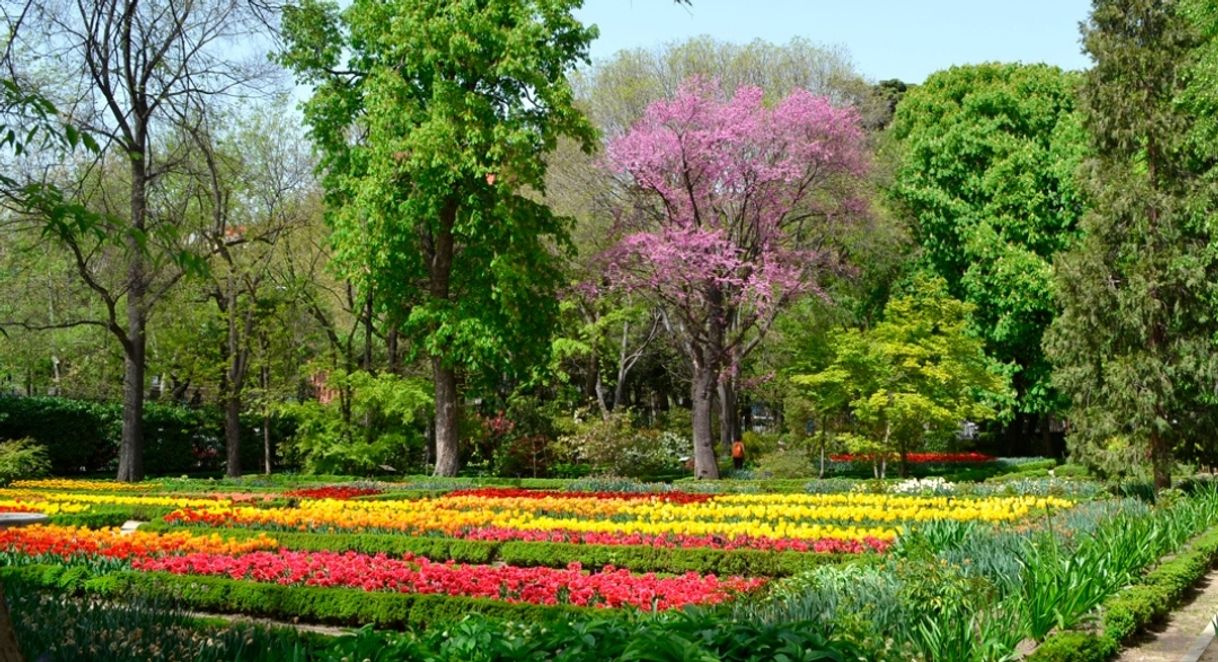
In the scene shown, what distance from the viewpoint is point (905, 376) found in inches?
918

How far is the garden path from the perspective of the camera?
719cm

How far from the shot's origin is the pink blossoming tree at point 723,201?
24000mm

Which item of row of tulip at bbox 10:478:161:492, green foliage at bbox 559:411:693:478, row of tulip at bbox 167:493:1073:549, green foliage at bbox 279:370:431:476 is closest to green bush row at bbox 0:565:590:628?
row of tulip at bbox 167:493:1073:549

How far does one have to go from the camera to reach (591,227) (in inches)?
1206

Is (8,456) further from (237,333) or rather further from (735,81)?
(735,81)

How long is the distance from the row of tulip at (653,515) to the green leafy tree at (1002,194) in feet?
41.3

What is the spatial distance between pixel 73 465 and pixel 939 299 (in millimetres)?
22543

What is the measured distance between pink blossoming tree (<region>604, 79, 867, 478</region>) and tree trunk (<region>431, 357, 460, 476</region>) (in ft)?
14.9

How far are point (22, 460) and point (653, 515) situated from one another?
16.0 meters

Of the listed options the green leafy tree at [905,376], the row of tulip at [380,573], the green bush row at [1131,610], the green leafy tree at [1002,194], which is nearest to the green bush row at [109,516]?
the row of tulip at [380,573]

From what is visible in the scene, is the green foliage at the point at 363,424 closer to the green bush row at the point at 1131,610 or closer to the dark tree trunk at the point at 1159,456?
the dark tree trunk at the point at 1159,456

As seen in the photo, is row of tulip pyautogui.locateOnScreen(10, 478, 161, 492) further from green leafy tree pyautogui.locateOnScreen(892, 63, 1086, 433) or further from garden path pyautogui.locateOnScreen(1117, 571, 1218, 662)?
green leafy tree pyautogui.locateOnScreen(892, 63, 1086, 433)

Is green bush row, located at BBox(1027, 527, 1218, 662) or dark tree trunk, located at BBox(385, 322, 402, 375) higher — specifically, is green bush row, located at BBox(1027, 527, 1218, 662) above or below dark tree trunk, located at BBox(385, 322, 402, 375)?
below

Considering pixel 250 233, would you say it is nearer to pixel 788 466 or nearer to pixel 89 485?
pixel 89 485
